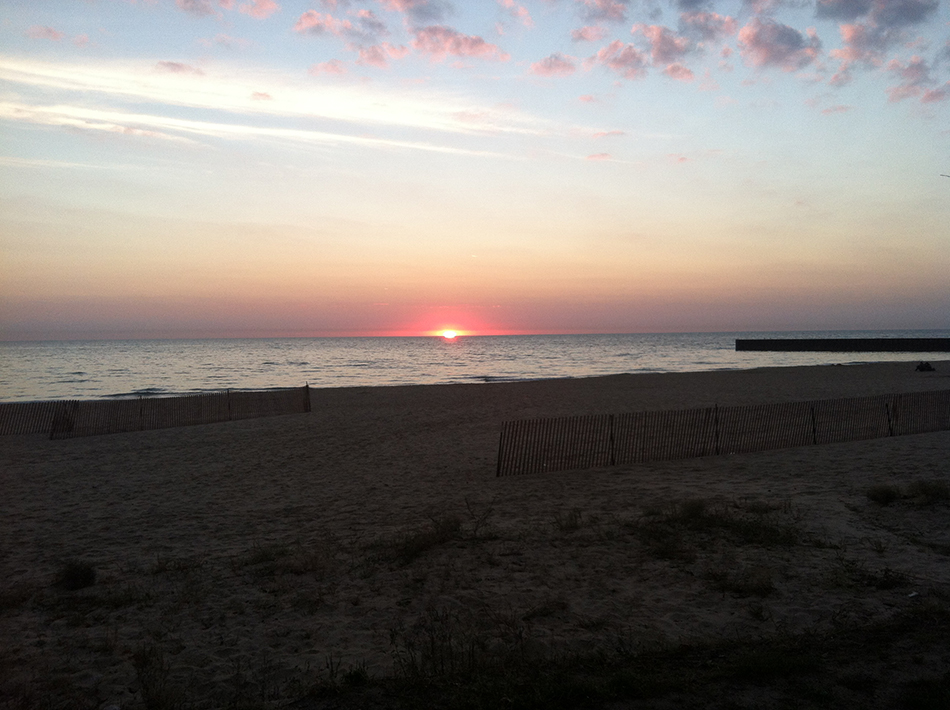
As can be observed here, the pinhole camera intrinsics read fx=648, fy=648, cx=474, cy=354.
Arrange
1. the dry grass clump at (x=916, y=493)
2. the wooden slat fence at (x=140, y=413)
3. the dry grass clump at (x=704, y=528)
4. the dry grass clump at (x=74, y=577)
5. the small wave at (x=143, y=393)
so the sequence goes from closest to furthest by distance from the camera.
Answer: the dry grass clump at (x=74, y=577)
the dry grass clump at (x=704, y=528)
the dry grass clump at (x=916, y=493)
the wooden slat fence at (x=140, y=413)
the small wave at (x=143, y=393)

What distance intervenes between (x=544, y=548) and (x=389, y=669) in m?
3.70

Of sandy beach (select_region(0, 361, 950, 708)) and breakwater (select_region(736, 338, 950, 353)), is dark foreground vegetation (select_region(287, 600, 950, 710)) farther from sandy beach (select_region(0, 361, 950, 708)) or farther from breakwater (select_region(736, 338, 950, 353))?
breakwater (select_region(736, 338, 950, 353))

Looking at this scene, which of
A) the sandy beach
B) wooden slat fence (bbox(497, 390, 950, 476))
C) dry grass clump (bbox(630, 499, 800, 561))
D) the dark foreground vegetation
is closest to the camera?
the dark foreground vegetation

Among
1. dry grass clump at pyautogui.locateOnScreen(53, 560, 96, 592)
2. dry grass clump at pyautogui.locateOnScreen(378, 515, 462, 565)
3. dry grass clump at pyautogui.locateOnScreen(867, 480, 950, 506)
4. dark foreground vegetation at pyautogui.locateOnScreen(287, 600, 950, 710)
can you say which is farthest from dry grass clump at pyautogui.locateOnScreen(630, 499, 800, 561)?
dry grass clump at pyautogui.locateOnScreen(53, 560, 96, 592)

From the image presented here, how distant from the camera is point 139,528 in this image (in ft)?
38.3

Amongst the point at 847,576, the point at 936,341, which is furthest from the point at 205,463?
the point at 936,341

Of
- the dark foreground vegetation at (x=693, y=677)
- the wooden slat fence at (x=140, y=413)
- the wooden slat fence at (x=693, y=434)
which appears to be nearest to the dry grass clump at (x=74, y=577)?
the dark foreground vegetation at (x=693, y=677)

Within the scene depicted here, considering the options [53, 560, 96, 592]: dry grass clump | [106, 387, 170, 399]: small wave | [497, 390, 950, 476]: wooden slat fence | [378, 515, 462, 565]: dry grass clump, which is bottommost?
[106, 387, 170, 399]: small wave

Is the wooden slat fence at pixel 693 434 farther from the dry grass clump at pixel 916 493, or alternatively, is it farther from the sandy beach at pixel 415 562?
the dry grass clump at pixel 916 493

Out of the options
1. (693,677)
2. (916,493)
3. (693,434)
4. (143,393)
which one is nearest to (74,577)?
(693,677)

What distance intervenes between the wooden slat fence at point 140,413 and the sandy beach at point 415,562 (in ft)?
26.3

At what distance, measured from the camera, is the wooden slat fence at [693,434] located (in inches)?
619

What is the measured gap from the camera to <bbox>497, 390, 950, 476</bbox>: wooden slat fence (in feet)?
51.5

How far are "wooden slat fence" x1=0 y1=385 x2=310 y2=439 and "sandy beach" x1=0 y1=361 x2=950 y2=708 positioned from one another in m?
8.01
